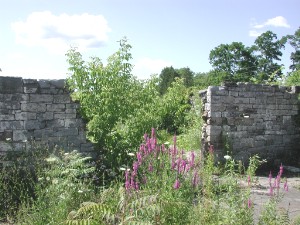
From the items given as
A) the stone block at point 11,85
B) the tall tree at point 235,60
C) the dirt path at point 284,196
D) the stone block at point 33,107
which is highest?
the tall tree at point 235,60

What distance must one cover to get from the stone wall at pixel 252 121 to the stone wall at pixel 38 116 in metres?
3.29

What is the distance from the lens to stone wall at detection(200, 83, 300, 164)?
966 cm

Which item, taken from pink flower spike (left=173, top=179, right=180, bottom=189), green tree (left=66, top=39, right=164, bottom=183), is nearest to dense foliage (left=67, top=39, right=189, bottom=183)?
green tree (left=66, top=39, right=164, bottom=183)

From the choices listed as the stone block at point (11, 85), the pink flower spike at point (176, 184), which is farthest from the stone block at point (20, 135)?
the pink flower spike at point (176, 184)

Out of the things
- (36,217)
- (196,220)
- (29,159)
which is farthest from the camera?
(29,159)

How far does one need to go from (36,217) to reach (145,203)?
1786mm

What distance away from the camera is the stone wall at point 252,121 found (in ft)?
31.7

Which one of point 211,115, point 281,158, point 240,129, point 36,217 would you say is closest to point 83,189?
point 36,217

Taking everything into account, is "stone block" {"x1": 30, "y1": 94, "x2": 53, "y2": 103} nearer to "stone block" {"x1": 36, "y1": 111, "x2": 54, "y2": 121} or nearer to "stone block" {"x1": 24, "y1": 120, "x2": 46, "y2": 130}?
"stone block" {"x1": 36, "y1": 111, "x2": 54, "y2": 121}

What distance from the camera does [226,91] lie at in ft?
32.1

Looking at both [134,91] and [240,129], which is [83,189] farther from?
[240,129]

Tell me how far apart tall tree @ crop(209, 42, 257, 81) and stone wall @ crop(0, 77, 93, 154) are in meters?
33.0

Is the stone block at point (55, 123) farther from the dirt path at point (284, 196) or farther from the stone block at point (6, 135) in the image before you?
the dirt path at point (284, 196)

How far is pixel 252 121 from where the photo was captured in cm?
1019
